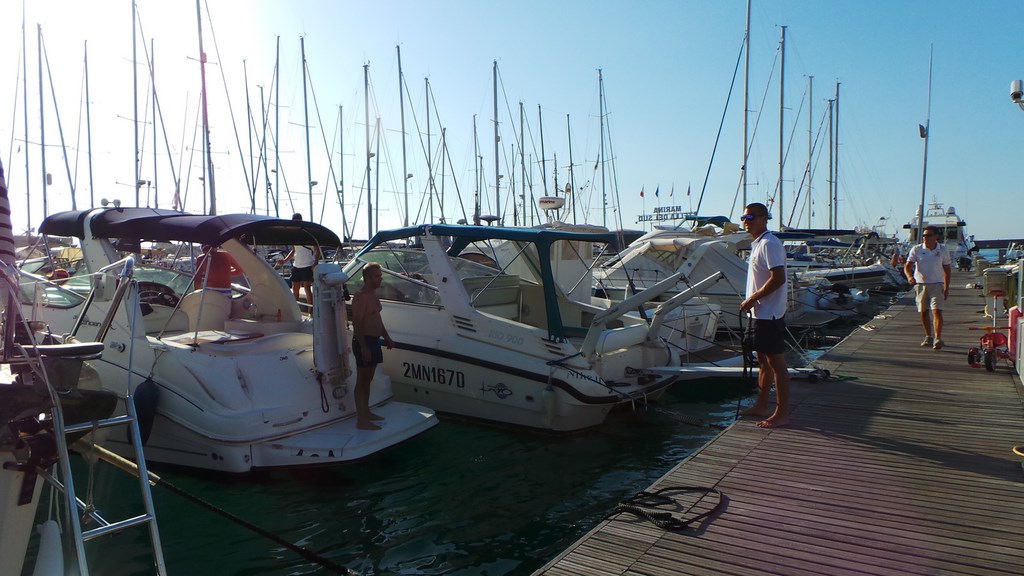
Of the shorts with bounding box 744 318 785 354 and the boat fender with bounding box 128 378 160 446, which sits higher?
the shorts with bounding box 744 318 785 354

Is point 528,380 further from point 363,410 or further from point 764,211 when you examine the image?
point 764,211

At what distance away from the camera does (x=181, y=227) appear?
24.0 feet

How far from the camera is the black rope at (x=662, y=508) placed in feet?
13.8

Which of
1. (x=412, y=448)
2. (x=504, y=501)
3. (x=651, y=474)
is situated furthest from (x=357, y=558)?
(x=651, y=474)

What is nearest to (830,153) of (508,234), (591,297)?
(591,297)

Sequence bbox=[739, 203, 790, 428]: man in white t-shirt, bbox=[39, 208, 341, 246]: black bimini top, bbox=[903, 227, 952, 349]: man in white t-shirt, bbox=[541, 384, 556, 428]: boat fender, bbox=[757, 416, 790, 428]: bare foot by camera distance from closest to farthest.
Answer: bbox=[739, 203, 790, 428]: man in white t-shirt
bbox=[757, 416, 790, 428]: bare foot
bbox=[39, 208, 341, 246]: black bimini top
bbox=[541, 384, 556, 428]: boat fender
bbox=[903, 227, 952, 349]: man in white t-shirt

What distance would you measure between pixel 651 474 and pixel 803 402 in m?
1.78

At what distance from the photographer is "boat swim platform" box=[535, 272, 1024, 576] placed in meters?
3.74

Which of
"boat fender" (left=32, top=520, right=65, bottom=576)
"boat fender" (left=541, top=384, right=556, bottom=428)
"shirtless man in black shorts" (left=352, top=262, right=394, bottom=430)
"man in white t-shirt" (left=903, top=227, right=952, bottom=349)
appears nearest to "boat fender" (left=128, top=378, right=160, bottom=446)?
"shirtless man in black shorts" (left=352, top=262, right=394, bottom=430)

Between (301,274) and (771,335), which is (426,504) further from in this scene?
(301,274)

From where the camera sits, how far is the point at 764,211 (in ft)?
20.5

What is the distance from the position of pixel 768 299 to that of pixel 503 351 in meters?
3.46

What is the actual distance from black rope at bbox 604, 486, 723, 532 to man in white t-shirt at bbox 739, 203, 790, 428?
72.4 inches

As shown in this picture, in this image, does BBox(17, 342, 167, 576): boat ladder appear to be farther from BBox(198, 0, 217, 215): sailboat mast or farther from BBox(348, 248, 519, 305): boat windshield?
BBox(198, 0, 217, 215): sailboat mast
